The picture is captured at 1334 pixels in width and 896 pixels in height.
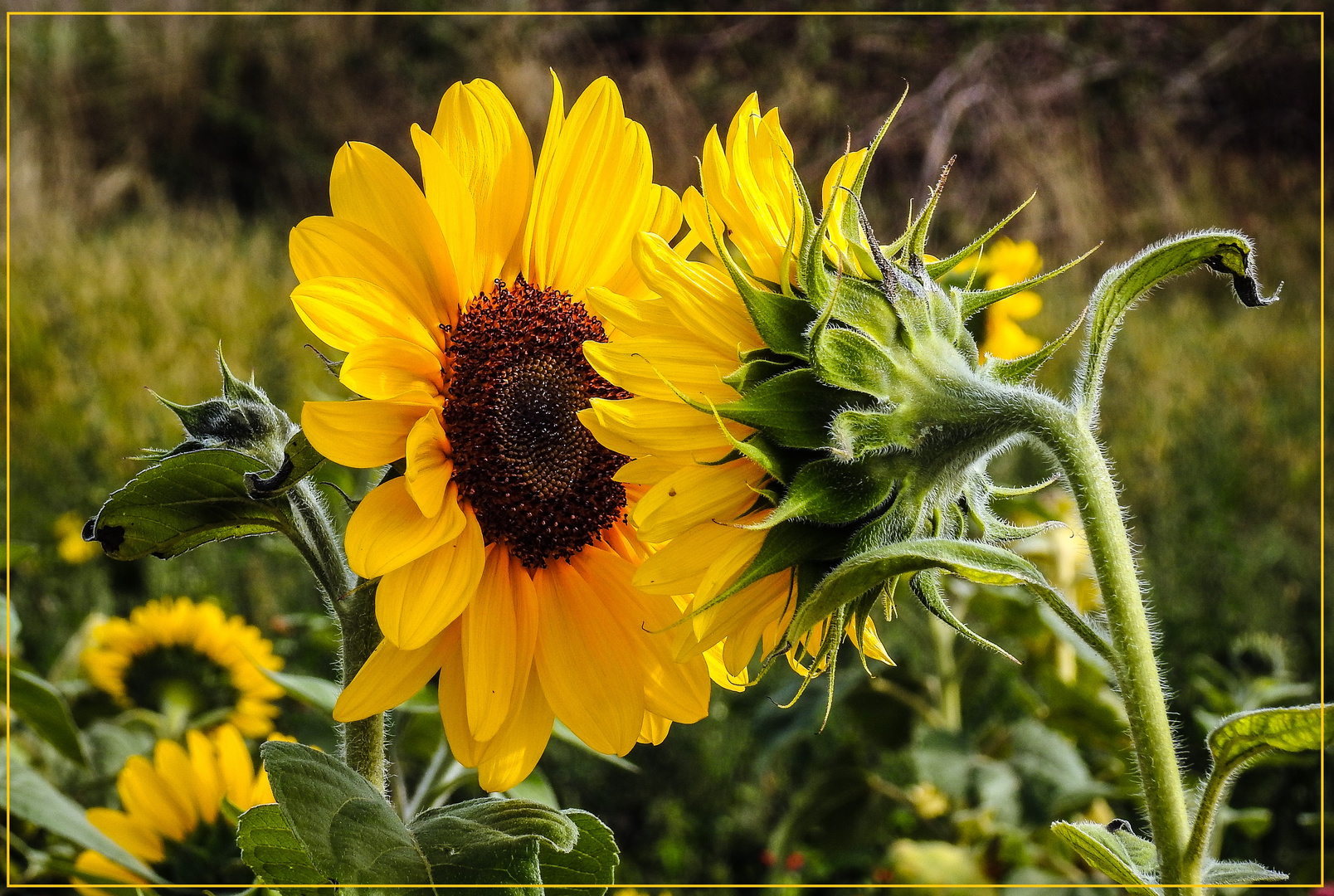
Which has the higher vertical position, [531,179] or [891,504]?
[531,179]

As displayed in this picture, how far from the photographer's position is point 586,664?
64 cm

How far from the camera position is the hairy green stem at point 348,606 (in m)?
0.62

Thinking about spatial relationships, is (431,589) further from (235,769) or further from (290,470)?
(235,769)

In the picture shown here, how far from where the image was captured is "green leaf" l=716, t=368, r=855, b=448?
534mm


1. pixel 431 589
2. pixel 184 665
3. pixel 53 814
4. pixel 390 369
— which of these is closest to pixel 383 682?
pixel 431 589

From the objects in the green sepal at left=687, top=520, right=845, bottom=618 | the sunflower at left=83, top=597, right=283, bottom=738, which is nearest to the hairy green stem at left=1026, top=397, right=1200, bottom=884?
the green sepal at left=687, top=520, right=845, bottom=618

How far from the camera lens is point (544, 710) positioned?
637 mm

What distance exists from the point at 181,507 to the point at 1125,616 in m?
0.46

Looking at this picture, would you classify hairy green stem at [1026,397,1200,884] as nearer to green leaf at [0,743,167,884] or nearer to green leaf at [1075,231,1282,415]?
green leaf at [1075,231,1282,415]

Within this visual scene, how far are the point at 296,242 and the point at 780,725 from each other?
0.93 meters

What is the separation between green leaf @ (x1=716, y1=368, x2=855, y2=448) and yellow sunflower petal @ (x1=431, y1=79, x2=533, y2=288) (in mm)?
200

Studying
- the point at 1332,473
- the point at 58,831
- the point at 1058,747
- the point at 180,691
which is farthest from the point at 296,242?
the point at 1332,473

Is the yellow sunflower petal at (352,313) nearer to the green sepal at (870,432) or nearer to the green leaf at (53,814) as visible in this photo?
the green sepal at (870,432)

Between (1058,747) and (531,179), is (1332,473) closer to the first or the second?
(1058,747)
